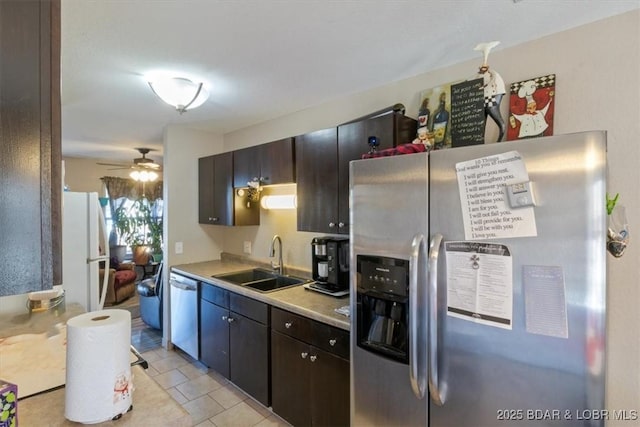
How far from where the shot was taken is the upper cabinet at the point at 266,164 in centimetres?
257

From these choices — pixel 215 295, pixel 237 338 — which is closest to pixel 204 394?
pixel 237 338

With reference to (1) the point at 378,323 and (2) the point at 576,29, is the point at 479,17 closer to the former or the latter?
(2) the point at 576,29

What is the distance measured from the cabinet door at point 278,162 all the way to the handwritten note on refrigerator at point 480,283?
1595 mm

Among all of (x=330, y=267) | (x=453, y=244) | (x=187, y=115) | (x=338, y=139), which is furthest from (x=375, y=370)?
(x=187, y=115)

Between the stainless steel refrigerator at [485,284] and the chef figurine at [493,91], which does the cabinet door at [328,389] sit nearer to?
the stainless steel refrigerator at [485,284]

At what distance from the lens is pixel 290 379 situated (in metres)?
2.11

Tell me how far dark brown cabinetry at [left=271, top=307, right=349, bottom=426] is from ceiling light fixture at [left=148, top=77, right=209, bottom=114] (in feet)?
5.24

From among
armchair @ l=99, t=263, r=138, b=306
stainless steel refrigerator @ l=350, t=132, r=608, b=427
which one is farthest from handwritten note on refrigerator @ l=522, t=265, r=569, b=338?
armchair @ l=99, t=263, r=138, b=306

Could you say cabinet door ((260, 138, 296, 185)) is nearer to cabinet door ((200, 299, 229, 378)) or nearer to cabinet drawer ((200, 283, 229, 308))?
cabinet drawer ((200, 283, 229, 308))

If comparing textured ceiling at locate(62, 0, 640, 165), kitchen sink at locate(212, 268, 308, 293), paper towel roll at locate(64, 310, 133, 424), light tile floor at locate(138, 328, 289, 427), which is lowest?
light tile floor at locate(138, 328, 289, 427)

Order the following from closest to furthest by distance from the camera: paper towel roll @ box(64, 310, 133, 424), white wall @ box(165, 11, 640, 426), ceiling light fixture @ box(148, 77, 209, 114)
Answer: paper towel roll @ box(64, 310, 133, 424)
white wall @ box(165, 11, 640, 426)
ceiling light fixture @ box(148, 77, 209, 114)

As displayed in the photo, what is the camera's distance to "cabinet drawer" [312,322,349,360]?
1.77 m

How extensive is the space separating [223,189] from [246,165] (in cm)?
46

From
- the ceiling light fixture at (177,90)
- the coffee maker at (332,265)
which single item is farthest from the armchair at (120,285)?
the coffee maker at (332,265)
